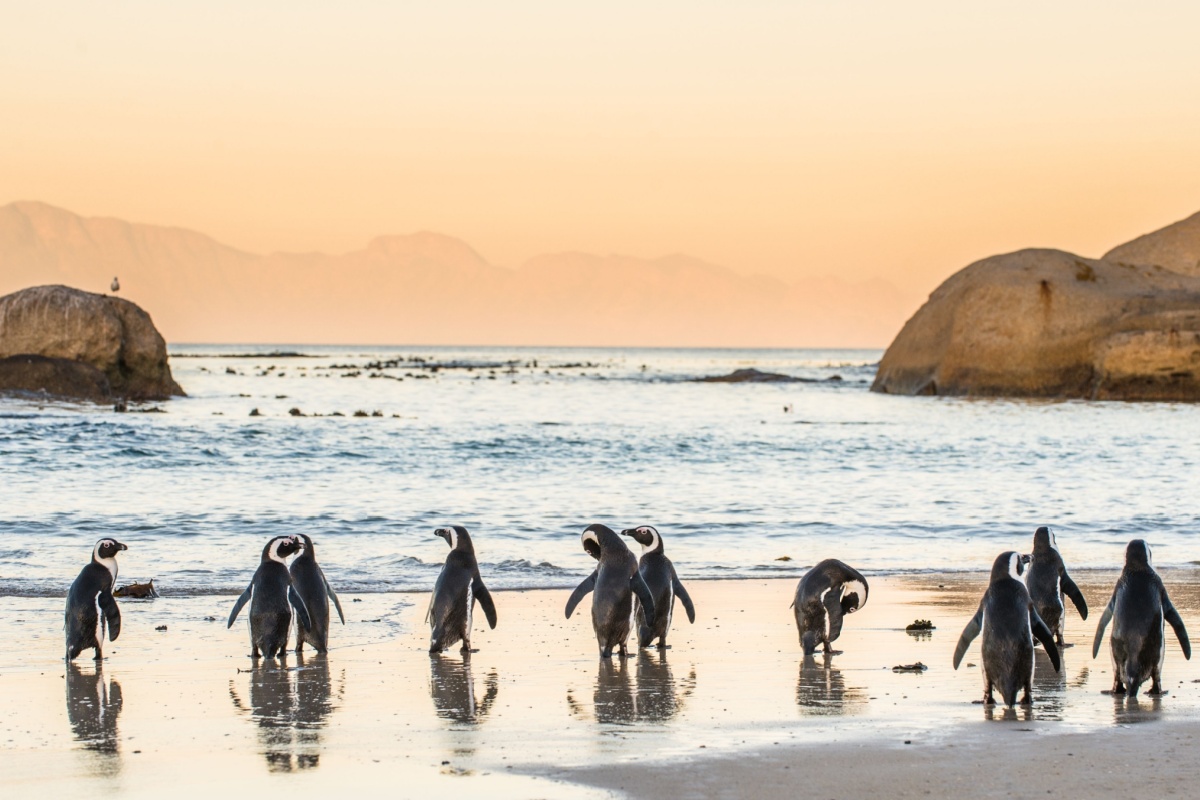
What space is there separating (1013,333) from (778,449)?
23.5m

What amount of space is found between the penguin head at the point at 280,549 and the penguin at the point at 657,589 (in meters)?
2.33

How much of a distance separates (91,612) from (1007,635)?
555cm

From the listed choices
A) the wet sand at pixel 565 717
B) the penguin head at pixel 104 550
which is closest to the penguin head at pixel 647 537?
the wet sand at pixel 565 717

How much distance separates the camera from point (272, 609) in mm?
8938

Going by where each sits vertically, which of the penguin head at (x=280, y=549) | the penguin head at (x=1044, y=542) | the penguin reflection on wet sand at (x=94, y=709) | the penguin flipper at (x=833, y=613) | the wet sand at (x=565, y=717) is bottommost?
the wet sand at (x=565, y=717)

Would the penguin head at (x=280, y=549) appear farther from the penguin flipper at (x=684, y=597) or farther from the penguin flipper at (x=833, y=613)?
the penguin flipper at (x=833, y=613)

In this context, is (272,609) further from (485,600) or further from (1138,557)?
(1138,557)

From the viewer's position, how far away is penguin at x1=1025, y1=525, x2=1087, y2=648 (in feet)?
30.7

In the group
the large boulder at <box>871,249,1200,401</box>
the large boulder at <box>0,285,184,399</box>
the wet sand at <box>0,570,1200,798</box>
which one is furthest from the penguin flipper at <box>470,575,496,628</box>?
the large boulder at <box>871,249,1200,401</box>

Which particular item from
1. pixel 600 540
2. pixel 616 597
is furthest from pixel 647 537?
pixel 616 597

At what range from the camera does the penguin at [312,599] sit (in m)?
9.21

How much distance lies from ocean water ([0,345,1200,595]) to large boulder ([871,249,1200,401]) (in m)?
7.98

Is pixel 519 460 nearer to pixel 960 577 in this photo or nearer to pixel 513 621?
pixel 960 577

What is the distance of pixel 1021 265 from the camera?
51.4 m
